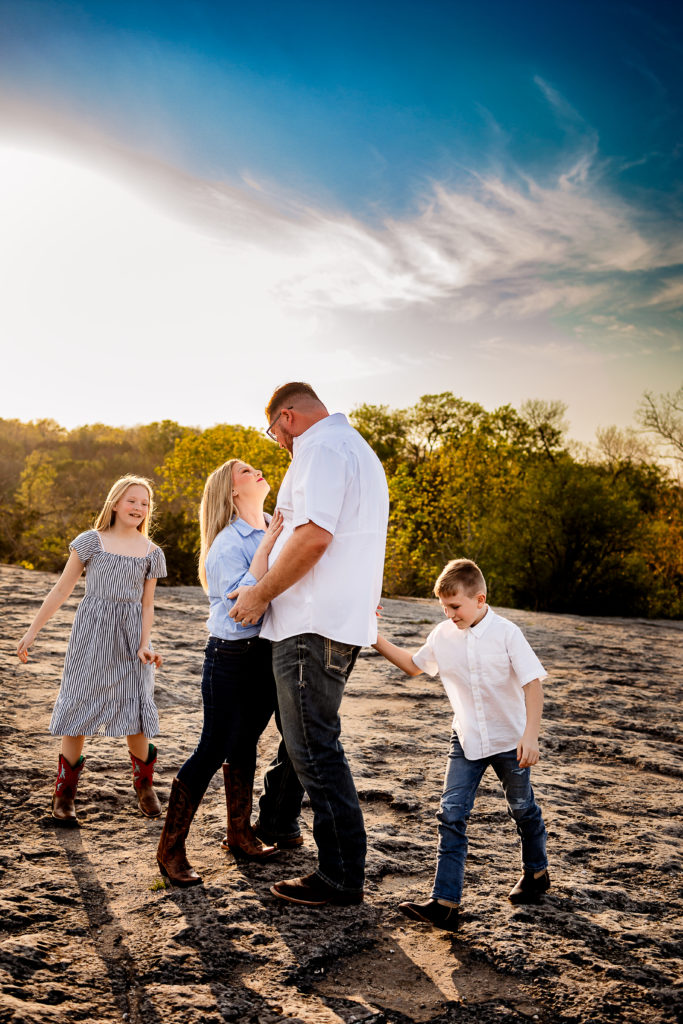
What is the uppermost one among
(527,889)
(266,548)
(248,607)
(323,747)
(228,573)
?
(266,548)

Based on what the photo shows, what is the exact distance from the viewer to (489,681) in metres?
3.38

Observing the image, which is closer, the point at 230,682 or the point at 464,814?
the point at 464,814

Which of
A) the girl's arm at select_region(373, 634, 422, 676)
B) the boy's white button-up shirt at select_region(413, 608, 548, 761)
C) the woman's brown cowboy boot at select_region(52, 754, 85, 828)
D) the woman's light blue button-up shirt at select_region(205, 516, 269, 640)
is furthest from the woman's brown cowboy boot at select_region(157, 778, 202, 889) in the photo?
the boy's white button-up shirt at select_region(413, 608, 548, 761)

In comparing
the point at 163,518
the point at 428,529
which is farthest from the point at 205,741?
the point at 428,529

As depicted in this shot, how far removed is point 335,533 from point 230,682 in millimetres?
903

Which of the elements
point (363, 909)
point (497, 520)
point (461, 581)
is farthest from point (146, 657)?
point (497, 520)

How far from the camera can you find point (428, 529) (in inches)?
1007

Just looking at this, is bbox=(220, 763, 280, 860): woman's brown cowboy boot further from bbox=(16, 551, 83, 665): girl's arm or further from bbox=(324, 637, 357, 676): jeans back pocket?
bbox=(16, 551, 83, 665): girl's arm

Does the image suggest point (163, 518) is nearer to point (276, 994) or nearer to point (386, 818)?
point (386, 818)

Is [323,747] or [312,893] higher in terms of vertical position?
[323,747]

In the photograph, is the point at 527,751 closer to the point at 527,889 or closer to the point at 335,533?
the point at 527,889

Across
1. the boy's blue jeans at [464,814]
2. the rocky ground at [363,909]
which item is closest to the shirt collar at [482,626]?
the boy's blue jeans at [464,814]

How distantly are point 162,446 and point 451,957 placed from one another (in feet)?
152

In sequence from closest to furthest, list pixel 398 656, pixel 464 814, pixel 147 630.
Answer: pixel 464 814 → pixel 398 656 → pixel 147 630
